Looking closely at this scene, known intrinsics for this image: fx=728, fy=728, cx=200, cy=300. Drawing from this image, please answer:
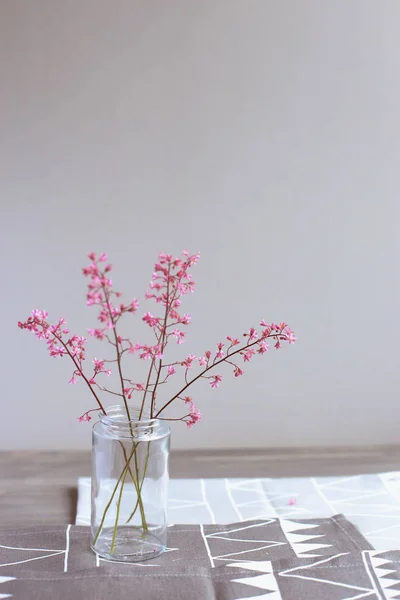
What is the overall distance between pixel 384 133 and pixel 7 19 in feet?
3.83

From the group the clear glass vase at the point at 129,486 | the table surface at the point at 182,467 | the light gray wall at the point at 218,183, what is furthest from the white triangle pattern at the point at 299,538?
the light gray wall at the point at 218,183

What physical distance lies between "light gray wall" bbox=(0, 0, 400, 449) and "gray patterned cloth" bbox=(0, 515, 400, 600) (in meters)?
0.77

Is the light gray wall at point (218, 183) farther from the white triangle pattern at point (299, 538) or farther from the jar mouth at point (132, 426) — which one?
the jar mouth at point (132, 426)

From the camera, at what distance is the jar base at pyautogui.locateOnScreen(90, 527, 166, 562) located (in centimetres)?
133

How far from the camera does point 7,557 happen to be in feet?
4.42

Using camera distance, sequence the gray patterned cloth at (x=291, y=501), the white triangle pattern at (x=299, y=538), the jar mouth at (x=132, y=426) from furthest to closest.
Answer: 1. the gray patterned cloth at (x=291, y=501)
2. the white triangle pattern at (x=299, y=538)
3. the jar mouth at (x=132, y=426)

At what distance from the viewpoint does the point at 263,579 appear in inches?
48.8

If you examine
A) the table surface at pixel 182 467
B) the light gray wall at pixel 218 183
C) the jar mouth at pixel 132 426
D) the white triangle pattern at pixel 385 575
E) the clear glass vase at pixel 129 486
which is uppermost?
the light gray wall at pixel 218 183

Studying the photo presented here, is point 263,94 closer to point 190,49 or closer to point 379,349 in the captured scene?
point 190,49

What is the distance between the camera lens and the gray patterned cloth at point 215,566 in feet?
3.90

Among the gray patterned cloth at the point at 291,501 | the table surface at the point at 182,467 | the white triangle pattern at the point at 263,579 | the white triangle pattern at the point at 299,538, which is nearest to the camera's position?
the white triangle pattern at the point at 263,579

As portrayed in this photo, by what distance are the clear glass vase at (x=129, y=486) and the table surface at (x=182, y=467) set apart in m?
0.37

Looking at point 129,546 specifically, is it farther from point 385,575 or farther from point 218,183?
point 218,183

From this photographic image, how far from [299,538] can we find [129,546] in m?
0.36
